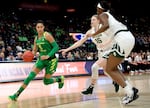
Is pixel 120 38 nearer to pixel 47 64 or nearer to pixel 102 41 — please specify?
pixel 102 41

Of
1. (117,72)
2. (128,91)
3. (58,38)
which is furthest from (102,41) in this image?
(58,38)

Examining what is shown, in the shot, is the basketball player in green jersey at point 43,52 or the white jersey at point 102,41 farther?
the white jersey at point 102,41

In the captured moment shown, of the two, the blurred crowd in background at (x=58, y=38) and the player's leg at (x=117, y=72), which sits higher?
the blurred crowd in background at (x=58, y=38)

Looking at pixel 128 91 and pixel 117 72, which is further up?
pixel 117 72

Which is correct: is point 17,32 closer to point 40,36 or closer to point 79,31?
point 79,31

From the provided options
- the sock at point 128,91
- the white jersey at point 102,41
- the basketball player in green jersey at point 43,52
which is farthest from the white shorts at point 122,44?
the basketball player in green jersey at point 43,52

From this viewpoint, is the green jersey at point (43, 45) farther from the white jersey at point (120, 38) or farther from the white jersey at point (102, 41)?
the white jersey at point (120, 38)

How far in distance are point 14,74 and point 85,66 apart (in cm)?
538

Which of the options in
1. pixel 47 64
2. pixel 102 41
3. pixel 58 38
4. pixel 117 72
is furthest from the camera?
pixel 58 38

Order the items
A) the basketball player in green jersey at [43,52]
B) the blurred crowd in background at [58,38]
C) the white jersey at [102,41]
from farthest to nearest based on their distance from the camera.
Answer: the blurred crowd in background at [58,38] < the white jersey at [102,41] < the basketball player in green jersey at [43,52]

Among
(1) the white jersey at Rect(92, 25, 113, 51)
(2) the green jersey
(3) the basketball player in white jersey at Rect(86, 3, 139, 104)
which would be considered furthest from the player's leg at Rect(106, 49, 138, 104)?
(2) the green jersey

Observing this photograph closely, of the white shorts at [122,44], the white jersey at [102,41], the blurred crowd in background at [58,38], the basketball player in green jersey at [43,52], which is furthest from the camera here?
the blurred crowd in background at [58,38]

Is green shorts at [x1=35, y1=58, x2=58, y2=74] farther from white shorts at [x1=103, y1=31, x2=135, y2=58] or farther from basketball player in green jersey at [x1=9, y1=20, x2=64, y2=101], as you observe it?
white shorts at [x1=103, y1=31, x2=135, y2=58]

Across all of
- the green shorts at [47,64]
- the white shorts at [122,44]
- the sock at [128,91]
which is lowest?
the sock at [128,91]
